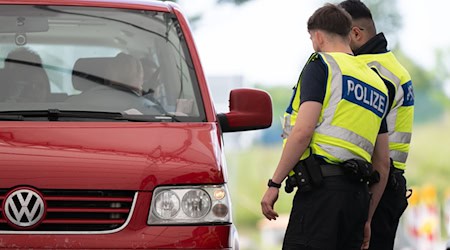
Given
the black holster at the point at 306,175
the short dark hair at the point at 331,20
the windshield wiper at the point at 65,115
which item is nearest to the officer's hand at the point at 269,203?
the black holster at the point at 306,175

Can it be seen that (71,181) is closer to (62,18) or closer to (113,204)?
(113,204)

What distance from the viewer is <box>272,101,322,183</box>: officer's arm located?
21.7 ft

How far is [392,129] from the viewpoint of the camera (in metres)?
7.56

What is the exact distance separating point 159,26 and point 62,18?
50 cm

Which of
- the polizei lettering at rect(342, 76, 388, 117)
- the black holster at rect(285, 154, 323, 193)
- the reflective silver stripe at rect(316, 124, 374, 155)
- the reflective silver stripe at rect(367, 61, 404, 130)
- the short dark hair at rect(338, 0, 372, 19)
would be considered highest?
the short dark hair at rect(338, 0, 372, 19)

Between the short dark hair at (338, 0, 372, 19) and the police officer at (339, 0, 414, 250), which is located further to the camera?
the short dark hair at (338, 0, 372, 19)

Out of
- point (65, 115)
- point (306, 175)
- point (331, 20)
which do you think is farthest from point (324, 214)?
point (65, 115)

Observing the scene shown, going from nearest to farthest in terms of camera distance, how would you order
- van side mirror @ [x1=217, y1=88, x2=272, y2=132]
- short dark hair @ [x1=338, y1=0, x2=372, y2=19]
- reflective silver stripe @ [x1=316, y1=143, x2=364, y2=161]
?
reflective silver stripe @ [x1=316, y1=143, x2=364, y2=161], van side mirror @ [x1=217, y1=88, x2=272, y2=132], short dark hair @ [x1=338, y1=0, x2=372, y2=19]

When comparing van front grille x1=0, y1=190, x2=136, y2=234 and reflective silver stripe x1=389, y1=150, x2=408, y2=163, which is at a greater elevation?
reflective silver stripe x1=389, y1=150, x2=408, y2=163

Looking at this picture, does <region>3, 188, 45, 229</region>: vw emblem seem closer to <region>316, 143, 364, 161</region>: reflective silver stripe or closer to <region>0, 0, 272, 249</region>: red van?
<region>0, 0, 272, 249</region>: red van

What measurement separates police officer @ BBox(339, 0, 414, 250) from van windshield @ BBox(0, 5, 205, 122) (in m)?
0.98

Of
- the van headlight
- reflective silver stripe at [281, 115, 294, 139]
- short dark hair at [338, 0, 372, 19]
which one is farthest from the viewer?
short dark hair at [338, 0, 372, 19]

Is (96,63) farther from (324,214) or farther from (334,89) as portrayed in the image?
(324,214)

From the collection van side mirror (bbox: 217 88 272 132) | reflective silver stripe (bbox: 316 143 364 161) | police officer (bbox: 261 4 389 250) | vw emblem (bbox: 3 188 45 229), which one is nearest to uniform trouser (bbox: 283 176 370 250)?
police officer (bbox: 261 4 389 250)
